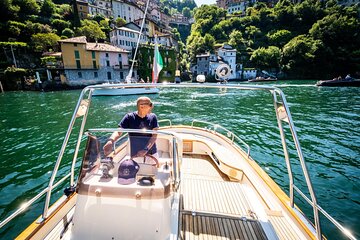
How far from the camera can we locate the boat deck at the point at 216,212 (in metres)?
2.91

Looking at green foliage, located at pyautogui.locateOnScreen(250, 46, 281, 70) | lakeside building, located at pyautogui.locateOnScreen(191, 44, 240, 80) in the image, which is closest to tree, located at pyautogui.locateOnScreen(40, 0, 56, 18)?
lakeside building, located at pyautogui.locateOnScreen(191, 44, 240, 80)

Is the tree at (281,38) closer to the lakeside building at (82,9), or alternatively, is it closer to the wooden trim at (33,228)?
the lakeside building at (82,9)

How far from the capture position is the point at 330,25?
2717 inches

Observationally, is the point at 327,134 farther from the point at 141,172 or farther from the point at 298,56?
the point at 298,56

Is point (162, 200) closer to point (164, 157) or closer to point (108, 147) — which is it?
point (164, 157)

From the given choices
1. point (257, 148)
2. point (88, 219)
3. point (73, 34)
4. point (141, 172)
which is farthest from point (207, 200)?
point (73, 34)

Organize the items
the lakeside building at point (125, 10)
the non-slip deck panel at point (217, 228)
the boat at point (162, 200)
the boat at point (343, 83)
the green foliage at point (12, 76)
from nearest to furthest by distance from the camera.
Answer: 1. the boat at point (162, 200)
2. the non-slip deck panel at point (217, 228)
3. the boat at point (343, 83)
4. the green foliage at point (12, 76)
5. the lakeside building at point (125, 10)

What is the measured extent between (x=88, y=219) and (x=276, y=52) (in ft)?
287

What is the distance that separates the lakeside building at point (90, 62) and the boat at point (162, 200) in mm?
50030

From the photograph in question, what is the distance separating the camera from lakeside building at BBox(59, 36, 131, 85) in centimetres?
4388

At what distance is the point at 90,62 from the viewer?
46469 millimetres

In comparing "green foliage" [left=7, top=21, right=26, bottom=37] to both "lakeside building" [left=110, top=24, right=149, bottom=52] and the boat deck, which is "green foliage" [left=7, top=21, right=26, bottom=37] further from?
the boat deck

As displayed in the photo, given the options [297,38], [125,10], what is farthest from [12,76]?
[297,38]

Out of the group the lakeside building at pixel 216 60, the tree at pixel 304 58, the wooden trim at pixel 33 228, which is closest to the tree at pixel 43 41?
the lakeside building at pixel 216 60
